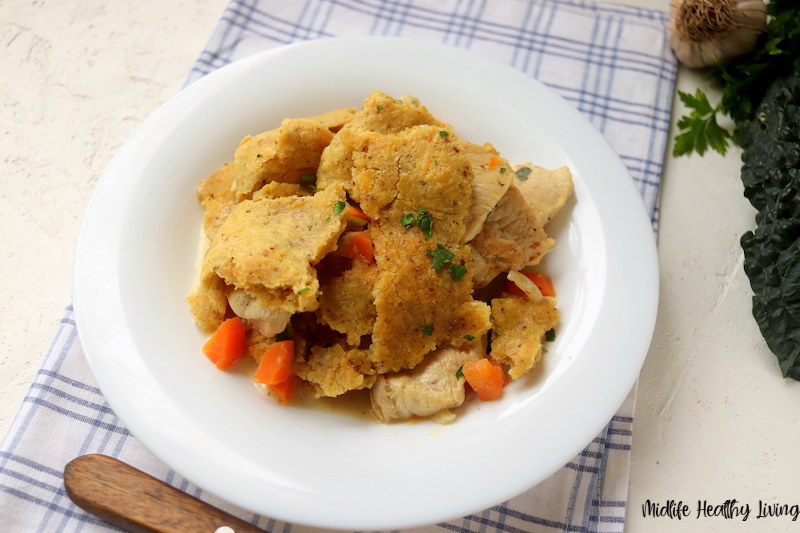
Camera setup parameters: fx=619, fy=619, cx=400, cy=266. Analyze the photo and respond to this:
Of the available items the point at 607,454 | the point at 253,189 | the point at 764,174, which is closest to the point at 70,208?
the point at 253,189

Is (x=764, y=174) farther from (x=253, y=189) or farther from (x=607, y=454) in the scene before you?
(x=253, y=189)

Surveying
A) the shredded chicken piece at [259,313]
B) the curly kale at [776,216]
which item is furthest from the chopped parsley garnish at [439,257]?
the curly kale at [776,216]

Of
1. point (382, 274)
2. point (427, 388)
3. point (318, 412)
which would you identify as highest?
point (382, 274)

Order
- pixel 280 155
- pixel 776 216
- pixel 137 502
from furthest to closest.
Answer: pixel 776 216 < pixel 280 155 < pixel 137 502

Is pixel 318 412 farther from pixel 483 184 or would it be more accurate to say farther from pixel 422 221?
pixel 483 184

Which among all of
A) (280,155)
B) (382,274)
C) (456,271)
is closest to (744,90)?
(456,271)

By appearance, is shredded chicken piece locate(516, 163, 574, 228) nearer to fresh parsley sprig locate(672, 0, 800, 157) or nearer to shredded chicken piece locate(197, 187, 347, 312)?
shredded chicken piece locate(197, 187, 347, 312)
